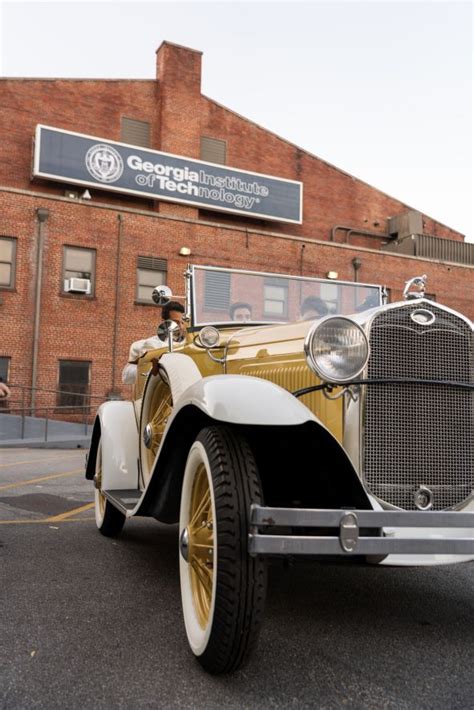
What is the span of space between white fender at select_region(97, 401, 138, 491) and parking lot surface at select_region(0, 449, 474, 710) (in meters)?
0.50

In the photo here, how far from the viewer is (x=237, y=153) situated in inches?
1012

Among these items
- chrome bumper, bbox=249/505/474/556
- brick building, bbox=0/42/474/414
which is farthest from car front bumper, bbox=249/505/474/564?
brick building, bbox=0/42/474/414

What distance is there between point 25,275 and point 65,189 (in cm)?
452

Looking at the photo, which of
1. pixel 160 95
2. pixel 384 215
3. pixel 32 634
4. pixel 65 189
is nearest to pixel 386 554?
pixel 32 634

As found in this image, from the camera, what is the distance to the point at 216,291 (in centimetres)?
463

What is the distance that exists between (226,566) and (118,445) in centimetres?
255

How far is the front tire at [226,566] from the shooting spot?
2.42 m

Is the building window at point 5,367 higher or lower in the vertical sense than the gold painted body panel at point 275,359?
higher

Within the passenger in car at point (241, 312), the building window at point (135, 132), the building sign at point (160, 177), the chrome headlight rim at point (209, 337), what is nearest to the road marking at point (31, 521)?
the passenger in car at point (241, 312)

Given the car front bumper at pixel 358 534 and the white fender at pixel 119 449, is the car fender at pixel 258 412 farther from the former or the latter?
the white fender at pixel 119 449

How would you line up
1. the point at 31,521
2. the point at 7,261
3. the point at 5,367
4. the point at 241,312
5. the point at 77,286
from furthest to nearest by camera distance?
1. the point at 77,286
2. the point at 7,261
3. the point at 5,367
4. the point at 31,521
5. the point at 241,312

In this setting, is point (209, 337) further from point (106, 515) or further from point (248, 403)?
point (106, 515)

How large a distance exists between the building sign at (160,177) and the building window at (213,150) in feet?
4.66

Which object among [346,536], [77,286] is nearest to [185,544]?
[346,536]
